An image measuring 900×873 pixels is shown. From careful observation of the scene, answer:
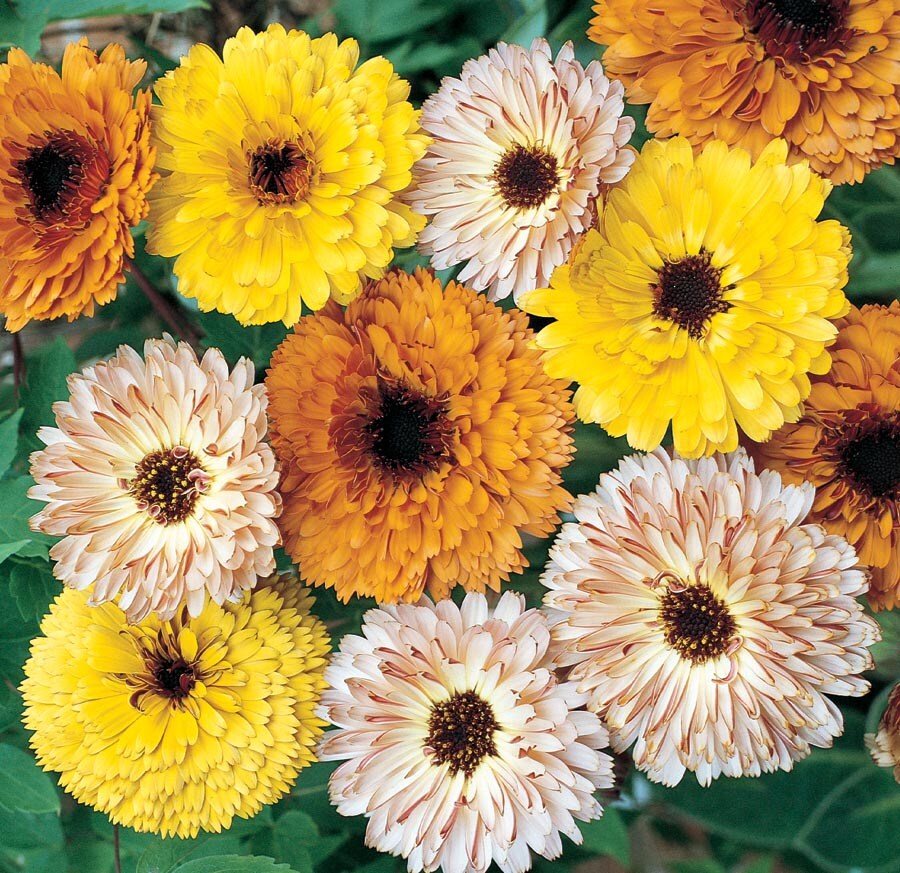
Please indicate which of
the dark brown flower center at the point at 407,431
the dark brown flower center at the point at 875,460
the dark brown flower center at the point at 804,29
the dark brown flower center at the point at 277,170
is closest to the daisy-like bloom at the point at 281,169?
the dark brown flower center at the point at 277,170

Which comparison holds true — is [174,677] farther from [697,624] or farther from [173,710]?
[697,624]

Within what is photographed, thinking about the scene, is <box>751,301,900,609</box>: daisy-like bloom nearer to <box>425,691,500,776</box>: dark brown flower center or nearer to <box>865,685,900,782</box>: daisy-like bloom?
<box>865,685,900,782</box>: daisy-like bloom

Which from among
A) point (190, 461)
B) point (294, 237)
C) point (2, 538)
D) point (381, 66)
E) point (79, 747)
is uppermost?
point (381, 66)

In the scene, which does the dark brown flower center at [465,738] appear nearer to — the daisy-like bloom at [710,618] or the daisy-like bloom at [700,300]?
the daisy-like bloom at [710,618]

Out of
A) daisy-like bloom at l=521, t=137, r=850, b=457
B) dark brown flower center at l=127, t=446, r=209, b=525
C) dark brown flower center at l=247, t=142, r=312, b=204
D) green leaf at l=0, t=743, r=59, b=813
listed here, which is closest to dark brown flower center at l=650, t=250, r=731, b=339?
daisy-like bloom at l=521, t=137, r=850, b=457

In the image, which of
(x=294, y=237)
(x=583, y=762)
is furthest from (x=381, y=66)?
(x=583, y=762)

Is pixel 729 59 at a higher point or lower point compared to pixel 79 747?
higher

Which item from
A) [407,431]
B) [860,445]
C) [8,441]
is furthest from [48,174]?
[860,445]

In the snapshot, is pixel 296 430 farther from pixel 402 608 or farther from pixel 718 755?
pixel 718 755
